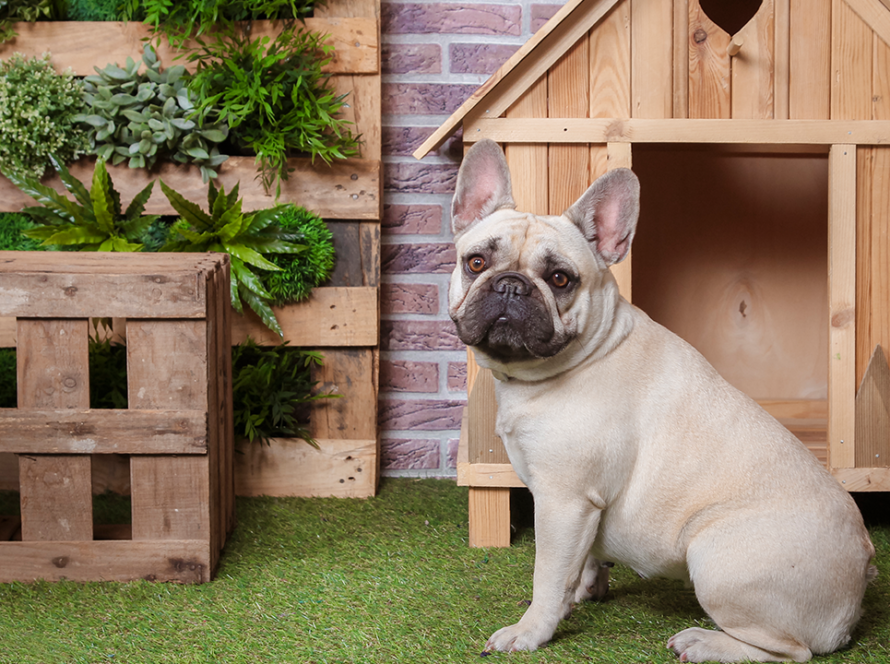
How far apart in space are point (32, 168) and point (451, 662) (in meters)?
2.46

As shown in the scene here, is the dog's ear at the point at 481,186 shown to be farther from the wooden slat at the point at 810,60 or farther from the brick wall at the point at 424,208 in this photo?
the brick wall at the point at 424,208

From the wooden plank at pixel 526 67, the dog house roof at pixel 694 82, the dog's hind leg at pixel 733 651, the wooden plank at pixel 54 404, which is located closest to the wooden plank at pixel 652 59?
the dog house roof at pixel 694 82

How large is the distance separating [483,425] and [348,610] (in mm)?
779

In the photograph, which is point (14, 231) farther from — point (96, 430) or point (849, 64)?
point (849, 64)

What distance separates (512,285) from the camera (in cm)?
199

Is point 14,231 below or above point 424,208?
below

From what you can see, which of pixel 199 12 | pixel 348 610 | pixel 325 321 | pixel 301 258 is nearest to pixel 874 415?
pixel 348 610

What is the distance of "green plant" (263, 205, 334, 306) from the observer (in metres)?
3.19

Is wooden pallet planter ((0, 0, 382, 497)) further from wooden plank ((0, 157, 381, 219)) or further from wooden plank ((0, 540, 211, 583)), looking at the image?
wooden plank ((0, 540, 211, 583))

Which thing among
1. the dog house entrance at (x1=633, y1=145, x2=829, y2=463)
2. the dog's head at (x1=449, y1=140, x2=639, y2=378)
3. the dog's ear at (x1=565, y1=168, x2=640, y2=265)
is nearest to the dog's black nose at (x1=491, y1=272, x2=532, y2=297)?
the dog's head at (x1=449, y1=140, x2=639, y2=378)

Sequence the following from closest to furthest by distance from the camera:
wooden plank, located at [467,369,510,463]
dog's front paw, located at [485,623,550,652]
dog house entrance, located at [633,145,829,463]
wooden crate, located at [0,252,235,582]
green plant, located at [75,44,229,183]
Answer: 1. dog's front paw, located at [485,623,550,652]
2. wooden crate, located at [0,252,235,582]
3. wooden plank, located at [467,369,510,463]
4. green plant, located at [75,44,229,183]
5. dog house entrance, located at [633,145,829,463]

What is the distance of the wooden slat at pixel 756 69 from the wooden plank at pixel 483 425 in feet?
4.01

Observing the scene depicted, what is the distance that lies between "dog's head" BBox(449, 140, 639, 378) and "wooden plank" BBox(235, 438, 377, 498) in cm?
133

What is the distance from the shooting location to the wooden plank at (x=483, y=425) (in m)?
2.75
